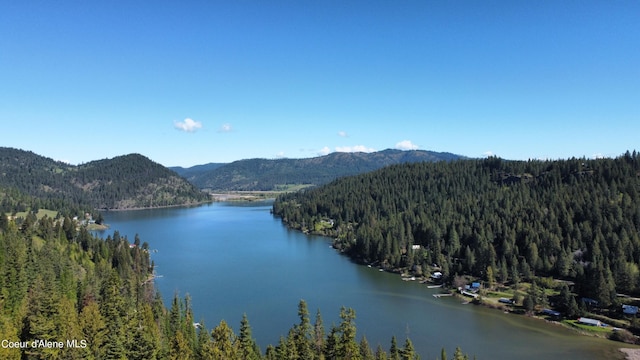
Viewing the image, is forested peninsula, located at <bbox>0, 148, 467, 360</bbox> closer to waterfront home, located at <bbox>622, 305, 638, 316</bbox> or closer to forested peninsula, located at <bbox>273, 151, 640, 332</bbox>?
waterfront home, located at <bbox>622, 305, 638, 316</bbox>

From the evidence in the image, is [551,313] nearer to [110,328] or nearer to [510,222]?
[510,222]

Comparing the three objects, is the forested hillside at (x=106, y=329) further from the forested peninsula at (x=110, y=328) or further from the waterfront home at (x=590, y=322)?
the waterfront home at (x=590, y=322)

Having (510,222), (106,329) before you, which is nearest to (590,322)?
(510,222)

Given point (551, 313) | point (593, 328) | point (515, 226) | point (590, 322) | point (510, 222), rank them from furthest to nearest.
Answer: point (510, 222) < point (515, 226) < point (551, 313) < point (590, 322) < point (593, 328)

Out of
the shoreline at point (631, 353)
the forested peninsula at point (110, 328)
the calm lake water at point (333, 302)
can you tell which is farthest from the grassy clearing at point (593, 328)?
the forested peninsula at point (110, 328)

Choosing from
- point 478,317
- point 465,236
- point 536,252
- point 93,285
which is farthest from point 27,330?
point 465,236

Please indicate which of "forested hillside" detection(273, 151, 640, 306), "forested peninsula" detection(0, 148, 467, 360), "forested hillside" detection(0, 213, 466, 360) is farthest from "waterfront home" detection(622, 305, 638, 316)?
"forested hillside" detection(0, 213, 466, 360)
